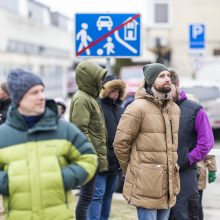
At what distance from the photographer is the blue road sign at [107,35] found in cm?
737

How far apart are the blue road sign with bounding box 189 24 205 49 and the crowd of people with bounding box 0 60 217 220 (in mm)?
10320

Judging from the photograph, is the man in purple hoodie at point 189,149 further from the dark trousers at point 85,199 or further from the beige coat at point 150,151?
the dark trousers at point 85,199

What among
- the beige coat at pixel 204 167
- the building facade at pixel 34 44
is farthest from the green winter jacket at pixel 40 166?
the building facade at pixel 34 44

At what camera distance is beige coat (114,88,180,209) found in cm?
457

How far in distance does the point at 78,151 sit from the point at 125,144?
1.22m

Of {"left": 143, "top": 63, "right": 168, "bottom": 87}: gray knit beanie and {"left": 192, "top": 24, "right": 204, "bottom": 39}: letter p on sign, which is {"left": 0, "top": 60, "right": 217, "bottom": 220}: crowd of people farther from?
{"left": 192, "top": 24, "right": 204, "bottom": 39}: letter p on sign

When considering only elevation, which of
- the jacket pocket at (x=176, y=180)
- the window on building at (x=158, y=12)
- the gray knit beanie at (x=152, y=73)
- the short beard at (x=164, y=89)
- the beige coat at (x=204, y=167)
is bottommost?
the beige coat at (x=204, y=167)

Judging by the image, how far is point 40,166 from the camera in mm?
3410

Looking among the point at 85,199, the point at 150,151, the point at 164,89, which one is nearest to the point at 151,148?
the point at 150,151

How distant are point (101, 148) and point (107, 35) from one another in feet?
7.33

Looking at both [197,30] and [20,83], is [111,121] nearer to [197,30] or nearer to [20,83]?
[20,83]

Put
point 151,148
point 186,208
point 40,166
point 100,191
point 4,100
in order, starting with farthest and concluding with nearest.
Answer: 1. point 4,100
2. point 100,191
3. point 186,208
4. point 151,148
5. point 40,166

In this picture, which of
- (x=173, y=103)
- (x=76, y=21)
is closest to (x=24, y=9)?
(x=76, y=21)

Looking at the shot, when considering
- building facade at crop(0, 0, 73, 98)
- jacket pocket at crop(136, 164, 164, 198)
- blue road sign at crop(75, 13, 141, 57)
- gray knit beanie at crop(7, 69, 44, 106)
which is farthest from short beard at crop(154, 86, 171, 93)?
building facade at crop(0, 0, 73, 98)
